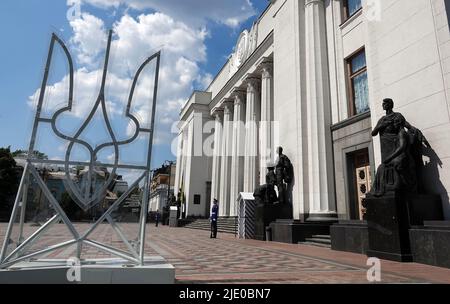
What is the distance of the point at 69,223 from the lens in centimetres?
363

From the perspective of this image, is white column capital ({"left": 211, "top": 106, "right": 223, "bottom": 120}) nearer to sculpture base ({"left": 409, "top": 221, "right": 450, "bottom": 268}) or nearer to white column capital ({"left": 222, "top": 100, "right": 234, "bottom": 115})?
white column capital ({"left": 222, "top": 100, "right": 234, "bottom": 115})

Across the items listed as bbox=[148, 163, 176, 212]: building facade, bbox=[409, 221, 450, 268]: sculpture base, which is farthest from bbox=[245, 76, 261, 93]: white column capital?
bbox=[148, 163, 176, 212]: building facade

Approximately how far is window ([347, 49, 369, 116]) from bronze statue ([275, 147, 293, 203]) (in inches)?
140

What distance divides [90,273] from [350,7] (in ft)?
49.4

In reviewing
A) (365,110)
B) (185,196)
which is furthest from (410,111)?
(185,196)

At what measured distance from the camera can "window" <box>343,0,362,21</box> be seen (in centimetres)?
1337

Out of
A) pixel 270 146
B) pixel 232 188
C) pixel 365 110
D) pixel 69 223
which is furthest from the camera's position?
pixel 232 188

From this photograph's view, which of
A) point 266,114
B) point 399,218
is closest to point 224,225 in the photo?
point 266,114

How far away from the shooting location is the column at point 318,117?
1309cm

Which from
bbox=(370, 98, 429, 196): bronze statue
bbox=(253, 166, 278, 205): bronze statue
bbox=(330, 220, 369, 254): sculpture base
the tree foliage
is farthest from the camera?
the tree foliage
